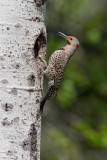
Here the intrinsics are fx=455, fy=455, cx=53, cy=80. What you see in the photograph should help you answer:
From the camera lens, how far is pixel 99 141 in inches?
250

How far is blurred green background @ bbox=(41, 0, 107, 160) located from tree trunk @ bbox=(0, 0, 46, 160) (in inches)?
141

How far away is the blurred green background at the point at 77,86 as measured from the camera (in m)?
7.56

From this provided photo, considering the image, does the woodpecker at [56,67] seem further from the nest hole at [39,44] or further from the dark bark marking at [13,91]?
the dark bark marking at [13,91]

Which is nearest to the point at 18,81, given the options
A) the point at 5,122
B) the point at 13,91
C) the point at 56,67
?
the point at 13,91

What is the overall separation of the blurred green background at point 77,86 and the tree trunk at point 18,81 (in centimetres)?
359

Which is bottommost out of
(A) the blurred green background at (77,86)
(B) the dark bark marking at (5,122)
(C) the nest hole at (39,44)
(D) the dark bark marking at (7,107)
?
(A) the blurred green background at (77,86)

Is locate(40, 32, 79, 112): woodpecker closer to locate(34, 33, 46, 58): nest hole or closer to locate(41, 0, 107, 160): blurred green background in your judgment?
locate(34, 33, 46, 58): nest hole

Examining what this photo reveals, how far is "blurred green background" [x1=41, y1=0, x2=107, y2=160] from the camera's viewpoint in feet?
24.8

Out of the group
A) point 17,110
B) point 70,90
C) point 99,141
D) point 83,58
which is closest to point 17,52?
point 17,110

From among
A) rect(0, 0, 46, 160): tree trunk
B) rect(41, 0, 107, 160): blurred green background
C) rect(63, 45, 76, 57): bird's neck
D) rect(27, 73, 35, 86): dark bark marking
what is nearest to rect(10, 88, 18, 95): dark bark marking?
rect(0, 0, 46, 160): tree trunk

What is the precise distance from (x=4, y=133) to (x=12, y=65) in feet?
1.71

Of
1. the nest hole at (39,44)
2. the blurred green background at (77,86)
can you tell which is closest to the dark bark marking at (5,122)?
the nest hole at (39,44)

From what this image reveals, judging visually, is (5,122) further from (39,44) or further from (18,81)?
(39,44)

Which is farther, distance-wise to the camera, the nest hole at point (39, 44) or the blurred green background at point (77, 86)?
the blurred green background at point (77, 86)
